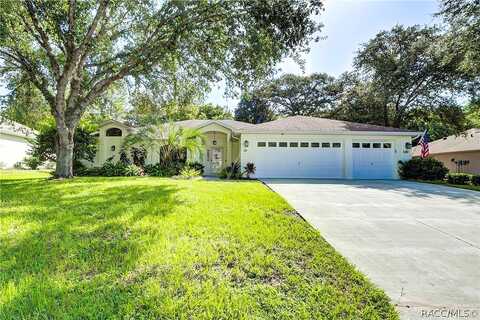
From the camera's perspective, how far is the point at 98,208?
5836 millimetres

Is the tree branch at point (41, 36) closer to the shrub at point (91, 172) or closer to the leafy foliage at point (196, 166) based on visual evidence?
the shrub at point (91, 172)

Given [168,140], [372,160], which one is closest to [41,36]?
[168,140]

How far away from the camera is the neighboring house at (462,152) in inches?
830

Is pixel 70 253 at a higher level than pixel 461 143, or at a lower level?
lower

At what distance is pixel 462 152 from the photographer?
22.5 m

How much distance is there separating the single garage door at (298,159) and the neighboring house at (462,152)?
12.3 meters

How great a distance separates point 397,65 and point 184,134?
16706mm

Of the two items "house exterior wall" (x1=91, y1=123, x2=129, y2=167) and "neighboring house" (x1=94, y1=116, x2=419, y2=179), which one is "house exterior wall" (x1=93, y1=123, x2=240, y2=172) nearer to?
"house exterior wall" (x1=91, y1=123, x2=129, y2=167)

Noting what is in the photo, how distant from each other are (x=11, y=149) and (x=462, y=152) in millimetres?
35990

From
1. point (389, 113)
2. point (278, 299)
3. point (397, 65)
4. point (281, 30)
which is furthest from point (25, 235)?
point (389, 113)

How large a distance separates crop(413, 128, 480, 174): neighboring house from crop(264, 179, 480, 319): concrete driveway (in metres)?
17.8

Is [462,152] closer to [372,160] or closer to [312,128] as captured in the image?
[372,160]

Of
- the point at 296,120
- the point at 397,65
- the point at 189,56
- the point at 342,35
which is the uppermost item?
the point at 397,65

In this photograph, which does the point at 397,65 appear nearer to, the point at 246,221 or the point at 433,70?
the point at 433,70
